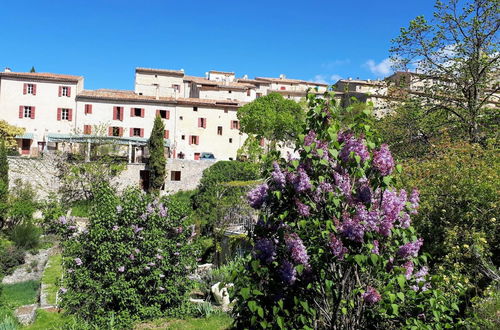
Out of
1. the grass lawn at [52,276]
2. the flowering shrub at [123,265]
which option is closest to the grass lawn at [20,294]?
the grass lawn at [52,276]

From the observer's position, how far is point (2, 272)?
2375cm

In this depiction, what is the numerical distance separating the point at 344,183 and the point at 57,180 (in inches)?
1456

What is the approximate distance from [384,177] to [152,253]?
27.6 ft

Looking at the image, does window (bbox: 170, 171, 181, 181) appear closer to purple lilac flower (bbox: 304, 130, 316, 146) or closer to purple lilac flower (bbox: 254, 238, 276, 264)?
purple lilac flower (bbox: 254, 238, 276, 264)

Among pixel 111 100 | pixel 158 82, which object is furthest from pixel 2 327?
pixel 158 82

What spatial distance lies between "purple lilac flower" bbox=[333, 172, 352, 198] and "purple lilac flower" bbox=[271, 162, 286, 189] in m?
0.51

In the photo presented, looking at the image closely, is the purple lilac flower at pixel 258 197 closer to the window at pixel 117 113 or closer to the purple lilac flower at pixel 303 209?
the purple lilac flower at pixel 303 209

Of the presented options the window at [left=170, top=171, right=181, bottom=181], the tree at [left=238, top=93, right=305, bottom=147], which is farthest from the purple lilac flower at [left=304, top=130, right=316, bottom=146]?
the tree at [left=238, top=93, right=305, bottom=147]

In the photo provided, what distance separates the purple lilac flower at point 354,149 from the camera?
167 inches

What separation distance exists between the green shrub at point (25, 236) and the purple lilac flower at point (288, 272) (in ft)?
90.7

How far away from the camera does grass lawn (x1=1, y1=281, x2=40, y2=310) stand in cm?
1911

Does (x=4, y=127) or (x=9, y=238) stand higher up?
(x=4, y=127)

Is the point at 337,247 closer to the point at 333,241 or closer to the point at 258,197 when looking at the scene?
the point at 333,241

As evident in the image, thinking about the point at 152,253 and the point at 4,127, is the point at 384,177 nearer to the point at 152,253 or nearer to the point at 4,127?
the point at 152,253
